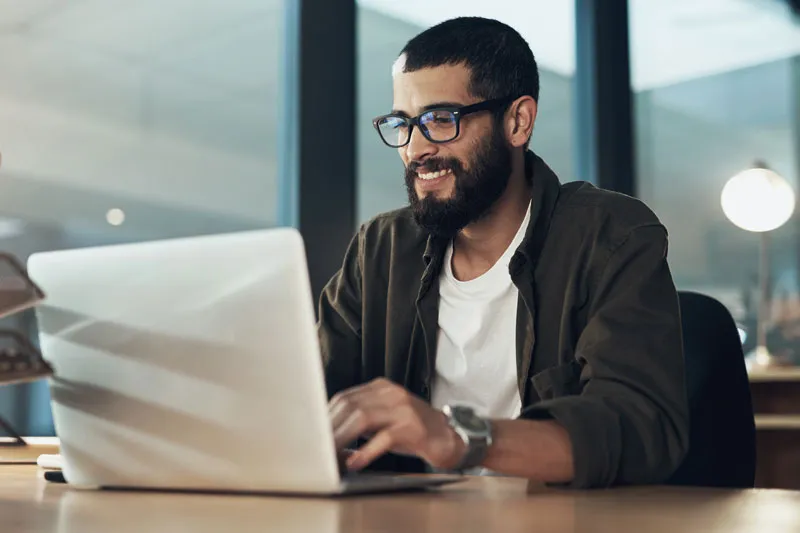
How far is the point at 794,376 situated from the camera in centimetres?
323

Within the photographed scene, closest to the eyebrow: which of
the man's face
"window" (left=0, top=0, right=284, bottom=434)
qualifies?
the man's face

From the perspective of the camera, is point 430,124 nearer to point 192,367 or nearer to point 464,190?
point 464,190

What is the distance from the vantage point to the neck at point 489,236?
1.64 meters

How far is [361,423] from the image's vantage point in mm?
934

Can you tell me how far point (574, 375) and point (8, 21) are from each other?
151 centimetres

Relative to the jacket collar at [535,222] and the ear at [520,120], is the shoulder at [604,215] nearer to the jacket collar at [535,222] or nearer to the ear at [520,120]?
the jacket collar at [535,222]

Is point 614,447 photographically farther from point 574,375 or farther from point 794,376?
point 794,376

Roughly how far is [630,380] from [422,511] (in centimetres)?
50

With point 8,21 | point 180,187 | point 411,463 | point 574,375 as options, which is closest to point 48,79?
point 8,21

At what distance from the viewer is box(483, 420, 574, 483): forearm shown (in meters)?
1.03

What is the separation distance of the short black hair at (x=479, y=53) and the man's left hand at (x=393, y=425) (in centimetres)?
81

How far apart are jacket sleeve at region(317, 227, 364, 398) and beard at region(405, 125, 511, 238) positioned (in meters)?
0.16

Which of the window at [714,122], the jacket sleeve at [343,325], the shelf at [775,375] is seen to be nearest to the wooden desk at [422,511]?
the jacket sleeve at [343,325]

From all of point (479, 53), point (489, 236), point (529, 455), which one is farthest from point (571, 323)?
point (479, 53)
